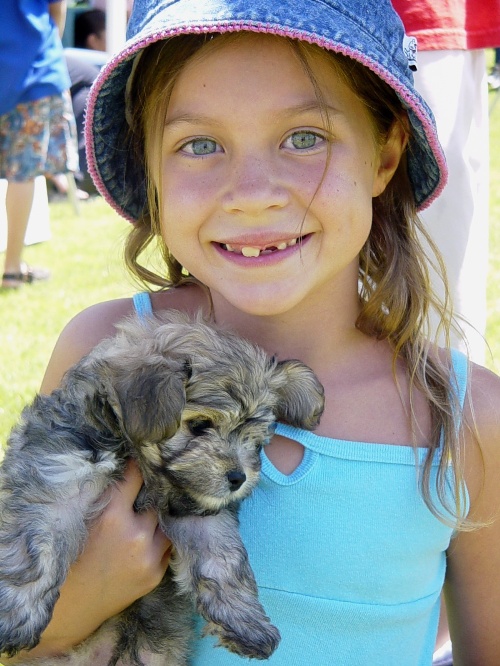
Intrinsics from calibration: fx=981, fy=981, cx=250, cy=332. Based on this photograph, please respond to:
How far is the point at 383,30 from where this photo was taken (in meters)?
2.90

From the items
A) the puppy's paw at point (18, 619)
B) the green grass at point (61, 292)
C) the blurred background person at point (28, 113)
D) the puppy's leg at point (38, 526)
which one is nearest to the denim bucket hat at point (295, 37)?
the green grass at point (61, 292)

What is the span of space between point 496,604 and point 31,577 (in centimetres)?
165

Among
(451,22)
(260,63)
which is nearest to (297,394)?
(260,63)

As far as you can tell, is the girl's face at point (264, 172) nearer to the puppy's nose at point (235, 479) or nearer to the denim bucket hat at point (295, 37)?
the denim bucket hat at point (295, 37)

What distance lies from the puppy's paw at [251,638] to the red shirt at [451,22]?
257 cm

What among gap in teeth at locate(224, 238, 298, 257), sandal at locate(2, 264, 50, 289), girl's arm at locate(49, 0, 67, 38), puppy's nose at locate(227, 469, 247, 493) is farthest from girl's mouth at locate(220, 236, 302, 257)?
girl's arm at locate(49, 0, 67, 38)

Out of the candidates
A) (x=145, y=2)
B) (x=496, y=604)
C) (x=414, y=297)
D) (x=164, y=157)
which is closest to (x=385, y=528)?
(x=496, y=604)

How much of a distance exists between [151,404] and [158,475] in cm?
31

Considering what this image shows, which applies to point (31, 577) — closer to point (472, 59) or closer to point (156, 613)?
point (156, 613)

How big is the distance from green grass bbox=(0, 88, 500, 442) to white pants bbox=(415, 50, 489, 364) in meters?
1.20

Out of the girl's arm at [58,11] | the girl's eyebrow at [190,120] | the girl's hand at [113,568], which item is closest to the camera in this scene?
the girl's hand at [113,568]

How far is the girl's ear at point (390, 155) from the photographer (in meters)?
3.28

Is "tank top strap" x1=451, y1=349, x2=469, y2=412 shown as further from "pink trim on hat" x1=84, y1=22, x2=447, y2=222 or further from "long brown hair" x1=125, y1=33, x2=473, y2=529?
"pink trim on hat" x1=84, y1=22, x2=447, y2=222

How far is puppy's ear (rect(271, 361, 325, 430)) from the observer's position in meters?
2.96
